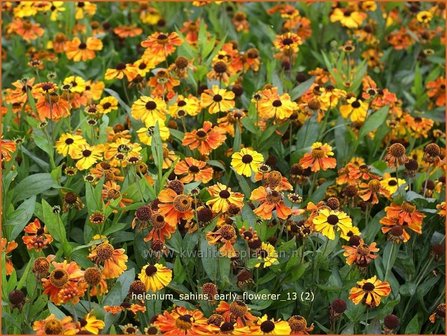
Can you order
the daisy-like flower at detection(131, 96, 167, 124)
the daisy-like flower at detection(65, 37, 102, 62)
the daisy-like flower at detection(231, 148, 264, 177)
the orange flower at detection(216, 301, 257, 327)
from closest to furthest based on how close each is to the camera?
the orange flower at detection(216, 301, 257, 327)
the daisy-like flower at detection(231, 148, 264, 177)
the daisy-like flower at detection(131, 96, 167, 124)
the daisy-like flower at detection(65, 37, 102, 62)

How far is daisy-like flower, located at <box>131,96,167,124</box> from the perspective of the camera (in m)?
2.57

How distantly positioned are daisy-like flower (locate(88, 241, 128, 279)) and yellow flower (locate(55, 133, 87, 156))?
51 centimetres

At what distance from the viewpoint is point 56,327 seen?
176 cm

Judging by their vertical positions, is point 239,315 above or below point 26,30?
below

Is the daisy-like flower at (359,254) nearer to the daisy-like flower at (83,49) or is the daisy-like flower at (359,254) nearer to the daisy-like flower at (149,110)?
the daisy-like flower at (149,110)

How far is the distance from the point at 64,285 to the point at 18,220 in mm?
464

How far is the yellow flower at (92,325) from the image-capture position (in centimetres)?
182

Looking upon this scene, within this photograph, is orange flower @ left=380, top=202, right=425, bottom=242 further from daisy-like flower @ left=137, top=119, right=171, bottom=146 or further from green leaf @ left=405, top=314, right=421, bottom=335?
daisy-like flower @ left=137, top=119, right=171, bottom=146

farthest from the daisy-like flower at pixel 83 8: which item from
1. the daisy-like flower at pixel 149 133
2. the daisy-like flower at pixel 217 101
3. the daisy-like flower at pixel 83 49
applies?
the daisy-like flower at pixel 149 133

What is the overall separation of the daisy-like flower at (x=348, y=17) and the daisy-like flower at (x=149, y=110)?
41.4 inches

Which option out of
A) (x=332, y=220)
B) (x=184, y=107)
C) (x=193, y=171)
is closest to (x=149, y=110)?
(x=184, y=107)

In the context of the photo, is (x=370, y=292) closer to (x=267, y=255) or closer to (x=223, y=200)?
(x=267, y=255)

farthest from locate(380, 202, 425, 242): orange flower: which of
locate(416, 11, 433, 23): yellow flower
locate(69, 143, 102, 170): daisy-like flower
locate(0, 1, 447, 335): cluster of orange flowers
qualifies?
locate(416, 11, 433, 23): yellow flower

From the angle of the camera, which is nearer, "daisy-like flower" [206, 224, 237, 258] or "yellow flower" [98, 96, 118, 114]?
"daisy-like flower" [206, 224, 237, 258]
